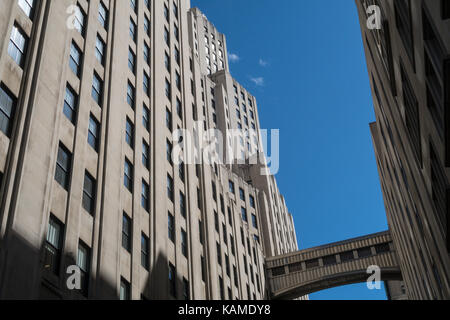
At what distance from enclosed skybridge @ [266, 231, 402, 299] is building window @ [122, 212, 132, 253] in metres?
33.6

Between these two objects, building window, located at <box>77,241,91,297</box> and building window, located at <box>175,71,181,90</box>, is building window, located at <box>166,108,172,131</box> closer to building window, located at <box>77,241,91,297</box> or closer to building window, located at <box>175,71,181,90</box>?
building window, located at <box>175,71,181,90</box>

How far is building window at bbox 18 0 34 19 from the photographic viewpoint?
23.0 m

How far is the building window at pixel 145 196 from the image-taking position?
2990 centimetres

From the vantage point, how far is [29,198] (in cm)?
1891

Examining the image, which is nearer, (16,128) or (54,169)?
(16,128)

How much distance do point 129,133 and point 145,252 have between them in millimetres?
7075

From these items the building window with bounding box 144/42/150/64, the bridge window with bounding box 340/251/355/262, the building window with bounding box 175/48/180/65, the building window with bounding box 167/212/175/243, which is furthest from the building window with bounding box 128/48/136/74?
the bridge window with bounding box 340/251/355/262

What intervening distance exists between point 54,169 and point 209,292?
57.1 feet

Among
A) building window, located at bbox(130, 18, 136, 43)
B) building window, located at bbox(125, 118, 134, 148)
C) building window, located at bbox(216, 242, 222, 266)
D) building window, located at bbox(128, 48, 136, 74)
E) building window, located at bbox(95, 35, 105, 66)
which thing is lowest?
building window, located at bbox(216, 242, 222, 266)

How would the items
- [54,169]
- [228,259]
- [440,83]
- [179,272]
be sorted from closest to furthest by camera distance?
[440,83]
[54,169]
[179,272]
[228,259]

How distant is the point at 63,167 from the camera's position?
2230 cm

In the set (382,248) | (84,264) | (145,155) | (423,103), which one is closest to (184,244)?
(145,155)
